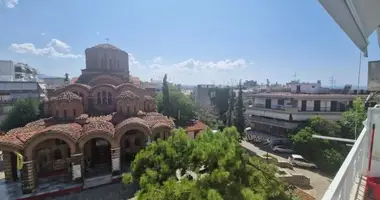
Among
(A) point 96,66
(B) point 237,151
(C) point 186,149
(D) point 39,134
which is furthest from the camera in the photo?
(A) point 96,66

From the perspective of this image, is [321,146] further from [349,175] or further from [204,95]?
[204,95]

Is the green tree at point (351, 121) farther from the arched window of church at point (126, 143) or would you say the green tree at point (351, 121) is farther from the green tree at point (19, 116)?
the green tree at point (19, 116)

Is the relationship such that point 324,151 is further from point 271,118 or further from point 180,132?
point 180,132

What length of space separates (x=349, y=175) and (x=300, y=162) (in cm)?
1809

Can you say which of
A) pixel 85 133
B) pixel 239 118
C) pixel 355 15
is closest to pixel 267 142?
pixel 239 118

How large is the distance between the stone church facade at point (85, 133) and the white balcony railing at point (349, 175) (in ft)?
41.9

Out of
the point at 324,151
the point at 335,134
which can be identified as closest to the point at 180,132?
the point at 324,151

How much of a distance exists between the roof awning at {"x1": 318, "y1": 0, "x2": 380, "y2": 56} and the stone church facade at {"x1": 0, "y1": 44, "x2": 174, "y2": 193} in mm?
13756

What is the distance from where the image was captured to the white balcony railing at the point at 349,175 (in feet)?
6.23

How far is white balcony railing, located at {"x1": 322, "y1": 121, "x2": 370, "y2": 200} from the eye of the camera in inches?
74.8

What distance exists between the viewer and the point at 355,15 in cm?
210

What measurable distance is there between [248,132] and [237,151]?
2100cm

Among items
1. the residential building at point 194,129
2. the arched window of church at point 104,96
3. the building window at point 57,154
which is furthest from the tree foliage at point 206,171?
the residential building at point 194,129

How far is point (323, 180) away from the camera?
16.2m
